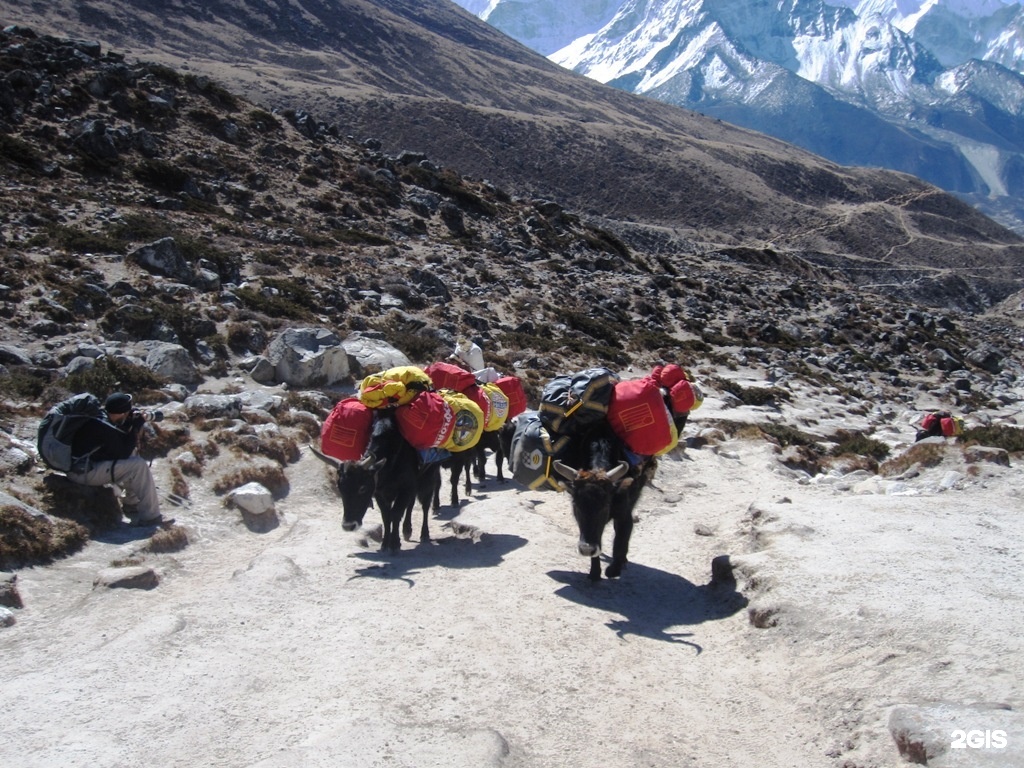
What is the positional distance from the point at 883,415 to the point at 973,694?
18.3 meters

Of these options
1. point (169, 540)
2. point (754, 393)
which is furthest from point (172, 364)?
point (754, 393)

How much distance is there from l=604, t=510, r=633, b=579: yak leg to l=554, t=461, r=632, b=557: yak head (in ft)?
1.63

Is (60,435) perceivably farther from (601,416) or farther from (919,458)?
(919,458)

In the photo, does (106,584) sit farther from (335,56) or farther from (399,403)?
(335,56)

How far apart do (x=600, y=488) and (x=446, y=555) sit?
2.01 metres

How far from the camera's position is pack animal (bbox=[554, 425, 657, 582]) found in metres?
6.66

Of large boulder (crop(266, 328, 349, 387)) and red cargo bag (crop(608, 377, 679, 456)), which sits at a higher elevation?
red cargo bag (crop(608, 377, 679, 456))

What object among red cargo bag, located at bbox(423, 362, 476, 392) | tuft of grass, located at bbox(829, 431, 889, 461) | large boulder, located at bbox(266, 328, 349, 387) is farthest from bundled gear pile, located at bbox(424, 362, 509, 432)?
tuft of grass, located at bbox(829, 431, 889, 461)

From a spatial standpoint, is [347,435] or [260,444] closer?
[347,435]

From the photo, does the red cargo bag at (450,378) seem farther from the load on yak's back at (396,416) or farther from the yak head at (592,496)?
the yak head at (592,496)

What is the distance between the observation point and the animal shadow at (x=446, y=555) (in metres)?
7.20

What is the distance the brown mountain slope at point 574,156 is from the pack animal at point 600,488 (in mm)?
61693

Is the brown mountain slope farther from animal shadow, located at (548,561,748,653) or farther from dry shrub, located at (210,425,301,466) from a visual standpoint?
animal shadow, located at (548,561,748,653)

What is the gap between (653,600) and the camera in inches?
276
